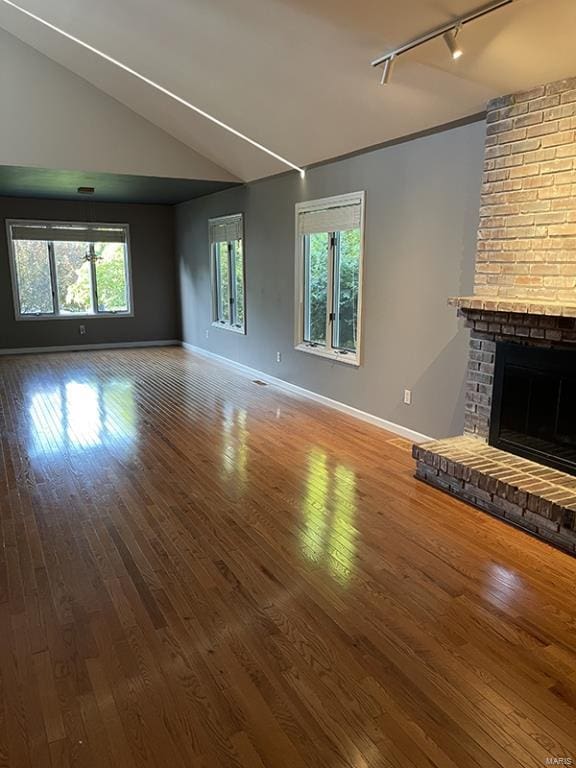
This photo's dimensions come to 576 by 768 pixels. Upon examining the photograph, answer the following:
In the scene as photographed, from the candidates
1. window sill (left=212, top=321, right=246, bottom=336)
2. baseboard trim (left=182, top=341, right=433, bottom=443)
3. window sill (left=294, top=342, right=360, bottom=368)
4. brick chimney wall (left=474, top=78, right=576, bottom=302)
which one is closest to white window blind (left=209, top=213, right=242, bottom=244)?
window sill (left=212, top=321, right=246, bottom=336)

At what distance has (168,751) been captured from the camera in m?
1.63

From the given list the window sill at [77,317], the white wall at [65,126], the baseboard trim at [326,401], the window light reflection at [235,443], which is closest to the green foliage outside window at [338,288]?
the baseboard trim at [326,401]

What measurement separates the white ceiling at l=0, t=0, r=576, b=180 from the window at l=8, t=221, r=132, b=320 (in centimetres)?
355

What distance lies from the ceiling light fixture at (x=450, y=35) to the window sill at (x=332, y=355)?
2.58 metres

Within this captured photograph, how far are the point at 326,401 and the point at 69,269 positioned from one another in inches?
237

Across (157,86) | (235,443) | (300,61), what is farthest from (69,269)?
(300,61)

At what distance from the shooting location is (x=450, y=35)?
9.28 ft

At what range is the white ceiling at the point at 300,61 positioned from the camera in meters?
2.86

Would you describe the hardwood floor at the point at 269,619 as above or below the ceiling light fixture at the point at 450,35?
below

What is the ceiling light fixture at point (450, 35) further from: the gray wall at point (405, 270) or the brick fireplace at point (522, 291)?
the gray wall at point (405, 270)

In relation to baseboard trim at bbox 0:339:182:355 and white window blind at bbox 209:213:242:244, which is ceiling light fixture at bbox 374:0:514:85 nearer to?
white window blind at bbox 209:213:242:244

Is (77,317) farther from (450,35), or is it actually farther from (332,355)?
(450,35)

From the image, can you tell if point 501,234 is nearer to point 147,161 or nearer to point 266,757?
point 266,757

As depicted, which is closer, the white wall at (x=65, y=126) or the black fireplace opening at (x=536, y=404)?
the black fireplace opening at (x=536, y=404)
